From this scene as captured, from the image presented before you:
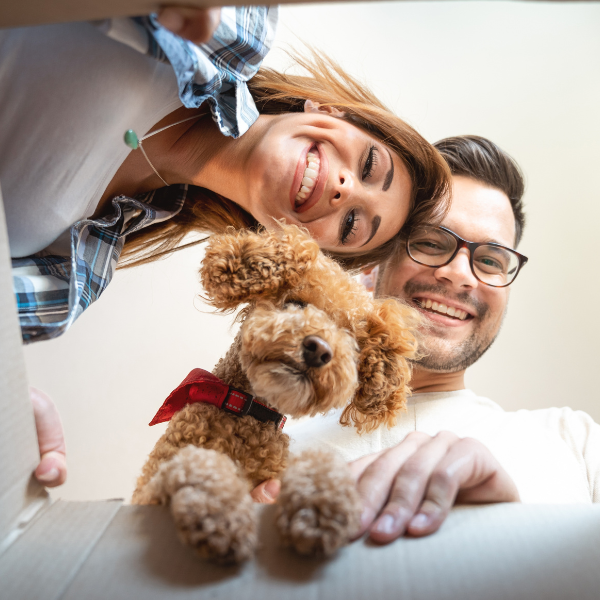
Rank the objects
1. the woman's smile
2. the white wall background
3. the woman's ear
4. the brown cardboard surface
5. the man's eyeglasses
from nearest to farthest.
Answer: the brown cardboard surface → the woman's smile → the woman's ear → the man's eyeglasses → the white wall background

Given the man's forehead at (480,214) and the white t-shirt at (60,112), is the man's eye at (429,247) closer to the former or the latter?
the man's forehead at (480,214)

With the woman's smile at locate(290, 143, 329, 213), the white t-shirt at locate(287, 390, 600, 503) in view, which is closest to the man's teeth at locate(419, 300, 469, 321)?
the white t-shirt at locate(287, 390, 600, 503)

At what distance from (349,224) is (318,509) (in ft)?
2.23

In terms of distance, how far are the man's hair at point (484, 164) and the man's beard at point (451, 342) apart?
1.18 feet

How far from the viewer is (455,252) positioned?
51.7 inches

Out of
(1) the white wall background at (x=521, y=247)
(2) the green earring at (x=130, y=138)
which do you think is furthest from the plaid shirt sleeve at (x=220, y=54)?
(1) the white wall background at (x=521, y=247)

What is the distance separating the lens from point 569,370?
2068mm

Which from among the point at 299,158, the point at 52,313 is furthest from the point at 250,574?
the point at 299,158

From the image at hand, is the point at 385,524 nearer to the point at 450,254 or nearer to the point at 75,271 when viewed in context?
the point at 75,271

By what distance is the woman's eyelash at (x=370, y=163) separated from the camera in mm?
1038

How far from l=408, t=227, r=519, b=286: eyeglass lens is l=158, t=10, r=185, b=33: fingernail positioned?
2.92 feet

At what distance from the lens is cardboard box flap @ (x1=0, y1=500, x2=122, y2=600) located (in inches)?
17.9

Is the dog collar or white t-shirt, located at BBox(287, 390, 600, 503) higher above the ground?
the dog collar

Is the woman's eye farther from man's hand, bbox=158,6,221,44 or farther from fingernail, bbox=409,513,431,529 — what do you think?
fingernail, bbox=409,513,431,529
